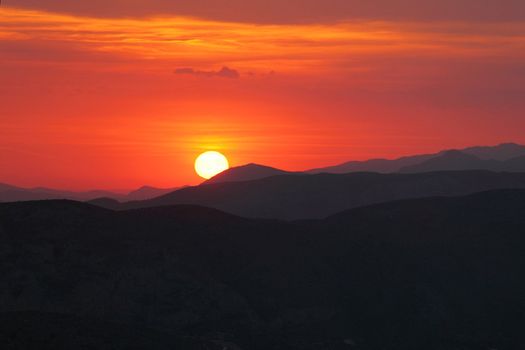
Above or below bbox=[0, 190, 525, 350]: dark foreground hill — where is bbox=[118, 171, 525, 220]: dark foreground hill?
above

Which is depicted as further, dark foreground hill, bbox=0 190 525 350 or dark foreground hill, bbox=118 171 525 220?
dark foreground hill, bbox=118 171 525 220

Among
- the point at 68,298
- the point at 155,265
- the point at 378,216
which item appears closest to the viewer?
the point at 68,298

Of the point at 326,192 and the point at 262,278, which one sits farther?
the point at 326,192

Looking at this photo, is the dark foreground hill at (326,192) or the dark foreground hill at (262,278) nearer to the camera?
the dark foreground hill at (262,278)

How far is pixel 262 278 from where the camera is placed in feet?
296

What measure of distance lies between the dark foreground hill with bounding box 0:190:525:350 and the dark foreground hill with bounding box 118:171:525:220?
204 feet

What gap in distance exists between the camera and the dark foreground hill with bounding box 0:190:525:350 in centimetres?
8081

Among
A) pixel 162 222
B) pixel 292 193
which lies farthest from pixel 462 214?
pixel 292 193

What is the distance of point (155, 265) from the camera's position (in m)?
86.7

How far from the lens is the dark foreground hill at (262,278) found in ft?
265

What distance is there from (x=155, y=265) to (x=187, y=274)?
3016 mm

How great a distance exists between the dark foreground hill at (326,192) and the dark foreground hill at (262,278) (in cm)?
6221

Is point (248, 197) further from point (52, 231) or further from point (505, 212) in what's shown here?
point (52, 231)

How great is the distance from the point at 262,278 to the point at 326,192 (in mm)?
90598
